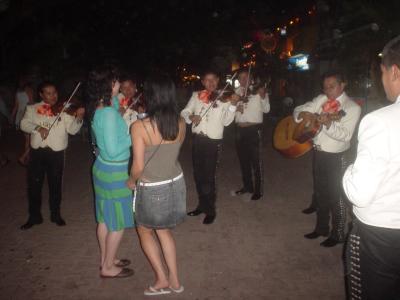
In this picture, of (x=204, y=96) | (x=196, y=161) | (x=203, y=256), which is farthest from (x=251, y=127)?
(x=203, y=256)

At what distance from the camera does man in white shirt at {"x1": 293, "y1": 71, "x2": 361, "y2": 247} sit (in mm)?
3982

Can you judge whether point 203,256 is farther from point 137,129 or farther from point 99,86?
point 99,86

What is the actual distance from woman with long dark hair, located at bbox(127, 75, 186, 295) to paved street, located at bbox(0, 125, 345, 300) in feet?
2.79

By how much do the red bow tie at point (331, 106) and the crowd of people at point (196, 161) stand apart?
1 cm

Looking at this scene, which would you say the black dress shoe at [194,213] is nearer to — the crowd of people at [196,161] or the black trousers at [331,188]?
the crowd of people at [196,161]

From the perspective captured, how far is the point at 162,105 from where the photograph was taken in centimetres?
294

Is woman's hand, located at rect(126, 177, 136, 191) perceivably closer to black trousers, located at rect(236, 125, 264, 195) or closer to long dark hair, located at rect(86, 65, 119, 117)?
long dark hair, located at rect(86, 65, 119, 117)

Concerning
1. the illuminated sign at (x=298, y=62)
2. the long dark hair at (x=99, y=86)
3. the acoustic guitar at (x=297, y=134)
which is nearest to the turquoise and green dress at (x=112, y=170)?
the long dark hair at (x=99, y=86)

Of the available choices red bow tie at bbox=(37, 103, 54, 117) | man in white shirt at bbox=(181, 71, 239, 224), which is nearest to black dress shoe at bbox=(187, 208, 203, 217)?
man in white shirt at bbox=(181, 71, 239, 224)

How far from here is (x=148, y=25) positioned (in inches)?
663

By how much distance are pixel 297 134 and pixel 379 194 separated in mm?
2818

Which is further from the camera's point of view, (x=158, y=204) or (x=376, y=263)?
(x=158, y=204)

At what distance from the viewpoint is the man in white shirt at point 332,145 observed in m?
3.98

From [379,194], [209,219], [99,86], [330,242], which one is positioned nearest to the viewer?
[379,194]
